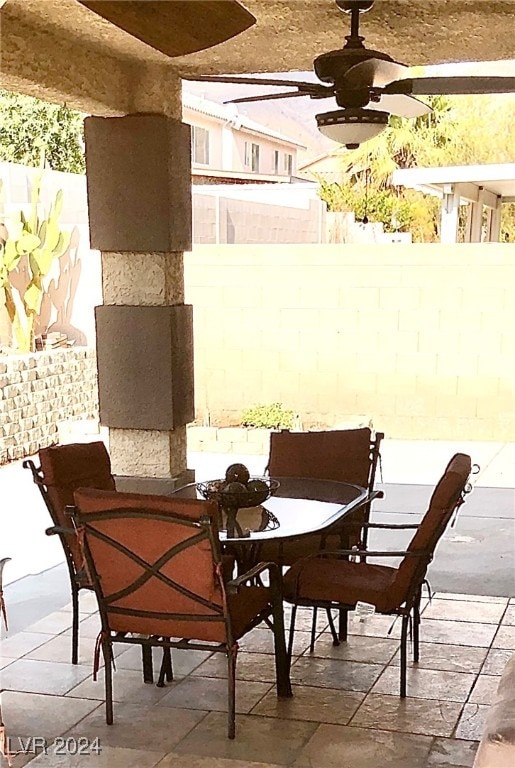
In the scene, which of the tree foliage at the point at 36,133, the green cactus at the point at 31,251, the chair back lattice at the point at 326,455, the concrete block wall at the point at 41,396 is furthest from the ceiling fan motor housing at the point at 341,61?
the tree foliage at the point at 36,133

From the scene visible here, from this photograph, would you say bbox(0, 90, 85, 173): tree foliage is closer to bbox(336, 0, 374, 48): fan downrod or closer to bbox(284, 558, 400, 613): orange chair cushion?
bbox(336, 0, 374, 48): fan downrod

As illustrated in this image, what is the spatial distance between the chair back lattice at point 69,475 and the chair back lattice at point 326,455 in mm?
772

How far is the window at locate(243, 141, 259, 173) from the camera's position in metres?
19.4

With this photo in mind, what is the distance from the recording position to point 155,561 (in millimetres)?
2848

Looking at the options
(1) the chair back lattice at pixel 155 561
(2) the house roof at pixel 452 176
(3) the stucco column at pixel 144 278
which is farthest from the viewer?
(2) the house roof at pixel 452 176

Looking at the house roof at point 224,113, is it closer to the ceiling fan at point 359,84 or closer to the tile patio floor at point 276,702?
the ceiling fan at point 359,84

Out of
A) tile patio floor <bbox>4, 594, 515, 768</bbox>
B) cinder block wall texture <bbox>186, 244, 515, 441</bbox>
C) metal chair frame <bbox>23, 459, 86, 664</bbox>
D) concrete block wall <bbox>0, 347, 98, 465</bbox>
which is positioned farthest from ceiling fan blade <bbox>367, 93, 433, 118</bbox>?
concrete block wall <bbox>0, 347, 98, 465</bbox>

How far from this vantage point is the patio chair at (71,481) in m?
3.51

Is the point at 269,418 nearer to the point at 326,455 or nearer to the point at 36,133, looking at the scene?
the point at 326,455

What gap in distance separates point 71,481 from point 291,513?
895 mm

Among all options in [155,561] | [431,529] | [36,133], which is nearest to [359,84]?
[431,529]

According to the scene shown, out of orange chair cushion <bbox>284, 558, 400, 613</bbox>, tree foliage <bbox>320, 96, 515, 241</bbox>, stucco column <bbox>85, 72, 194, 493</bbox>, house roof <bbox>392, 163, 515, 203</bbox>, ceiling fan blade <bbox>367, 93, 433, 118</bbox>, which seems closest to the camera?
orange chair cushion <bbox>284, 558, 400, 613</bbox>

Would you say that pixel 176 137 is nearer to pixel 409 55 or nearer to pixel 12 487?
pixel 409 55

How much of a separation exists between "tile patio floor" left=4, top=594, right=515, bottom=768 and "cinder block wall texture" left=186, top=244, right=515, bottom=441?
4290 millimetres
